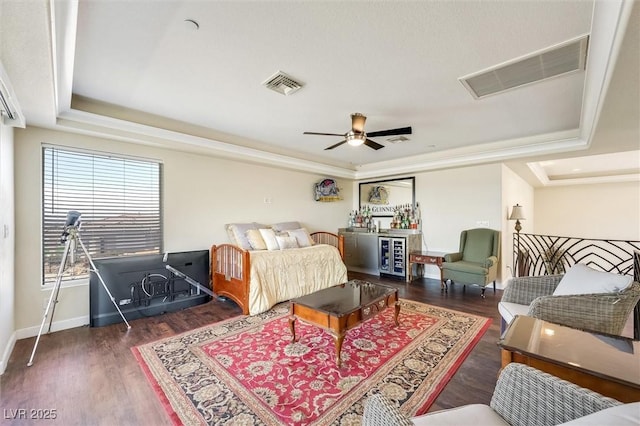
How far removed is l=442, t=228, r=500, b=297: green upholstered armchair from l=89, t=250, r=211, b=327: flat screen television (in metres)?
3.92

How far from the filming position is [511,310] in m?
2.22

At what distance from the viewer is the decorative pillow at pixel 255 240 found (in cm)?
424

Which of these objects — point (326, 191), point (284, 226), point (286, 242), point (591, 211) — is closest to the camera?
point (286, 242)

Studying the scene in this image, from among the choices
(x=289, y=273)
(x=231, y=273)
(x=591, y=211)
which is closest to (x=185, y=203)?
(x=231, y=273)

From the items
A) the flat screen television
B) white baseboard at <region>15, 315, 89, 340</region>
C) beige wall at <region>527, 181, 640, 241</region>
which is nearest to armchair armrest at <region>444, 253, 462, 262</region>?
the flat screen television

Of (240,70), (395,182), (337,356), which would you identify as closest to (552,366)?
(337,356)

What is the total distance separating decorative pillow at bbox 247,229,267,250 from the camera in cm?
424

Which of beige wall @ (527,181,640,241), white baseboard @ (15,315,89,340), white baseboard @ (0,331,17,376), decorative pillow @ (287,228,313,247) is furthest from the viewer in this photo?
beige wall @ (527,181,640,241)

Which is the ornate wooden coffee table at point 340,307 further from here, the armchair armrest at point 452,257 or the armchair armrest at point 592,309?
the armchair armrest at point 452,257

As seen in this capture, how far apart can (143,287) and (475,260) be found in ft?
16.9

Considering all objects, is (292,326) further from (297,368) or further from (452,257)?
Result: (452,257)

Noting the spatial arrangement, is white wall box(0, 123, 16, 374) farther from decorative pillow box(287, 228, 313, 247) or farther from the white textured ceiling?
decorative pillow box(287, 228, 313, 247)

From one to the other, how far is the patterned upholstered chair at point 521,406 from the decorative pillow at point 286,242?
Answer: 3.42 m

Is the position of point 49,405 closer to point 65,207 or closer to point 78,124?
point 65,207
